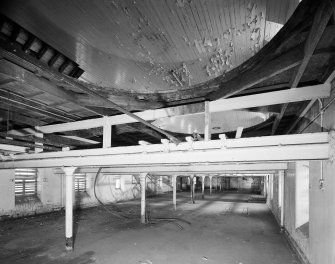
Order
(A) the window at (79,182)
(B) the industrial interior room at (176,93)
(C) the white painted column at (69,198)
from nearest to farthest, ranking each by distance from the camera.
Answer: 1. (B) the industrial interior room at (176,93)
2. (C) the white painted column at (69,198)
3. (A) the window at (79,182)

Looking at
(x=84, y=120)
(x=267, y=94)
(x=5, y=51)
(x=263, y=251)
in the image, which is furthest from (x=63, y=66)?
(x=263, y=251)

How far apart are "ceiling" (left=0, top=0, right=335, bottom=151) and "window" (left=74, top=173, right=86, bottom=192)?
Result: 860cm

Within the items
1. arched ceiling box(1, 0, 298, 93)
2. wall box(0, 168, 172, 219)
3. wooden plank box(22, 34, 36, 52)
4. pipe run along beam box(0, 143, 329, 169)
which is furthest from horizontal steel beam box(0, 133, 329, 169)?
wall box(0, 168, 172, 219)

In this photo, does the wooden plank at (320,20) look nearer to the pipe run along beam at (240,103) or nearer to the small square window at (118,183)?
the pipe run along beam at (240,103)

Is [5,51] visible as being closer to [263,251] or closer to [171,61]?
[171,61]

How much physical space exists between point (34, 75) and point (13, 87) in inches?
32.6

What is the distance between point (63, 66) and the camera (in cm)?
426

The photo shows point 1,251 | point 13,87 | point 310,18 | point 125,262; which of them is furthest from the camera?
point 1,251

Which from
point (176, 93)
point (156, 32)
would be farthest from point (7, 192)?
point (156, 32)

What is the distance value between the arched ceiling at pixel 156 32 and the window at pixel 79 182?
9.58 metres

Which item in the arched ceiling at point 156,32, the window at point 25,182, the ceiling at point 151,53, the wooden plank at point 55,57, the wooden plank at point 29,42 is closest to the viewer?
the ceiling at point 151,53

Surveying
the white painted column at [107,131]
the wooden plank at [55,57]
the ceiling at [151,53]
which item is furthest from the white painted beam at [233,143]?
the wooden plank at [55,57]

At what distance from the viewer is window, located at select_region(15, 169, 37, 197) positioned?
9641 millimetres

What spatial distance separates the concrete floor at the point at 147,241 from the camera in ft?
17.1
